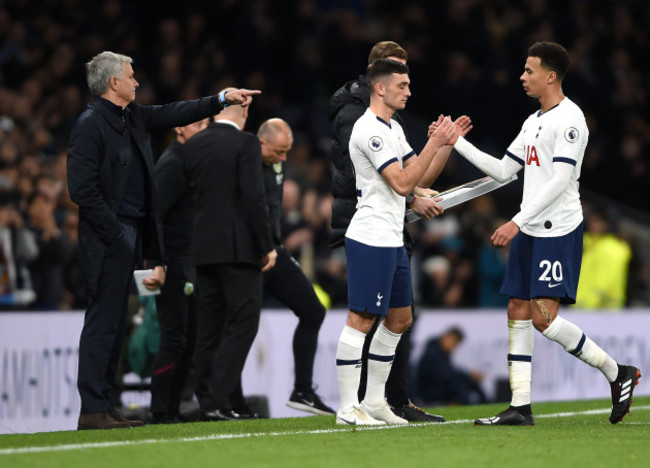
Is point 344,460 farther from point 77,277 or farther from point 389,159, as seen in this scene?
point 77,277

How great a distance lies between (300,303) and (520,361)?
2092mm

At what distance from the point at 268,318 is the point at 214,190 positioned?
10.0ft

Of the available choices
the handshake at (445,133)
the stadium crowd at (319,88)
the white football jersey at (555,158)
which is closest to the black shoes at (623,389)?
the white football jersey at (555,158)

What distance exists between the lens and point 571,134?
23.6ft

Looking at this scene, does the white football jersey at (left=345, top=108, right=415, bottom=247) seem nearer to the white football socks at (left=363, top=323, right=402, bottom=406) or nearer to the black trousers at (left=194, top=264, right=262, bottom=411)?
the white football socks at (left=363, top=323, right=402, bottom=406)

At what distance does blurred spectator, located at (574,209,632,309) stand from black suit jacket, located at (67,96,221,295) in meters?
7.81

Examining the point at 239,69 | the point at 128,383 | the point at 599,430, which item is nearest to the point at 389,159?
the point at 599,430

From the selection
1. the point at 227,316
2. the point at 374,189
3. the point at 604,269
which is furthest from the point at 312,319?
the point at 604,269

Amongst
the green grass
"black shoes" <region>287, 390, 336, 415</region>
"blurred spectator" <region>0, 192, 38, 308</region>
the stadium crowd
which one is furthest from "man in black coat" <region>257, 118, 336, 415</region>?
"blurred spectator" <region>0, 192, 38, 308</region>

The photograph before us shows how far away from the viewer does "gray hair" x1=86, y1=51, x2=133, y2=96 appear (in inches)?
294

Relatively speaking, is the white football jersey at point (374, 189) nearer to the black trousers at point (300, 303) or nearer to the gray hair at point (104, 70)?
the gray hair at point (104, 70)

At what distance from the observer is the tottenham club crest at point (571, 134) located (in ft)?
23.6

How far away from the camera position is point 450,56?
18.3 meters

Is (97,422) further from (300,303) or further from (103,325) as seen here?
(300,303)
